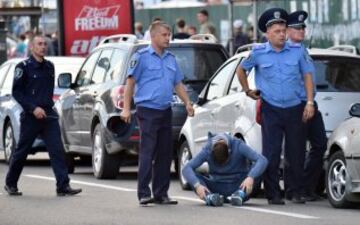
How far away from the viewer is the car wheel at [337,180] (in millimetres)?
13445

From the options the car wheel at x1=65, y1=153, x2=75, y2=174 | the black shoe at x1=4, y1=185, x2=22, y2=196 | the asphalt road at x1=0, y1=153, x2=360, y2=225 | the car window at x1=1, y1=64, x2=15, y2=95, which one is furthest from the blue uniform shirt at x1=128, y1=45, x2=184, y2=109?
the car window at x1=1, y1=64, x2=15, y2=95

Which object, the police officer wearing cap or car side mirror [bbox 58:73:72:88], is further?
car side mirror [bbox 58:73:72:88]

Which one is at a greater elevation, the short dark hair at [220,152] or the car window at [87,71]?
the car window at [87,71]

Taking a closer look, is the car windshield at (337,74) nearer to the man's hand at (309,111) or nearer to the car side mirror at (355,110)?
the man's hand at (309,111)

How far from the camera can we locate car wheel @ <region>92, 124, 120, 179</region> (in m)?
17.7

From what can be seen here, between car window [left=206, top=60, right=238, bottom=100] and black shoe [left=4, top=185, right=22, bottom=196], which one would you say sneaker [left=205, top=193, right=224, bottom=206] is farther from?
black shoe [left=4, top=185, right=22, bottom=196]

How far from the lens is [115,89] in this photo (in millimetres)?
17312

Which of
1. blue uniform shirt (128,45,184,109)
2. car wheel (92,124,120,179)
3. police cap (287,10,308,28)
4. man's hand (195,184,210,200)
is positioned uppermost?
police cap (287,10,308,28)

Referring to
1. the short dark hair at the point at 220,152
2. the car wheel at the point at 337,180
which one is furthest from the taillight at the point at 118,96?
the car wheel at the point at 337,180

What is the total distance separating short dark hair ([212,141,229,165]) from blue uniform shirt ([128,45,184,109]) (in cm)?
69

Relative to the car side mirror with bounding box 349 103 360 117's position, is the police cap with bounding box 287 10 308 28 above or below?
above

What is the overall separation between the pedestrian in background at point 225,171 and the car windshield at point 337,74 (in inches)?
58.9

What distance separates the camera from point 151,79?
14000mm

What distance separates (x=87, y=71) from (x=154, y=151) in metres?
5.07
